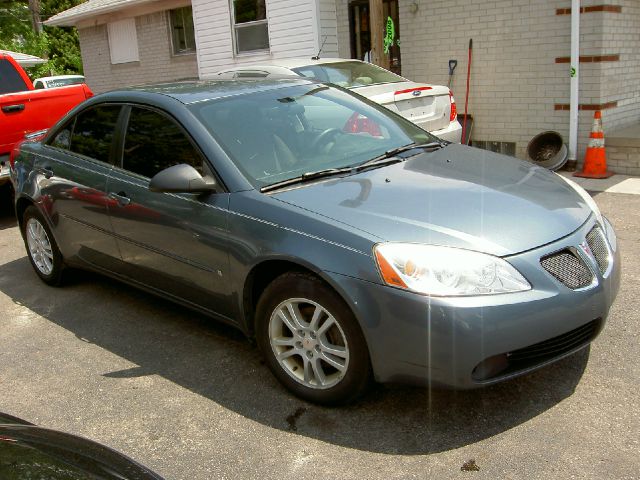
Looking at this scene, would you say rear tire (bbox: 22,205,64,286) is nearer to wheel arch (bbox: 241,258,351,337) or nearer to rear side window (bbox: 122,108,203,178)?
rear side window (bbox: 122,108,203,178)

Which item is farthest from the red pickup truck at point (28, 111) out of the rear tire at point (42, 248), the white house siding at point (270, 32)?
the white house siding at point (270, 32)

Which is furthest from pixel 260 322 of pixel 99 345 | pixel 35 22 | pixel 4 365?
pixel 35 22

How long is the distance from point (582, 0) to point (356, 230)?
23.5 ft

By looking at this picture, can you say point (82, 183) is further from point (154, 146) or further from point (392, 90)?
point (392, 90)

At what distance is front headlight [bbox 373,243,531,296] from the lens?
9.48 ft

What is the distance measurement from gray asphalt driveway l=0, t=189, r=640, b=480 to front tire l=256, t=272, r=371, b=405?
14 cm

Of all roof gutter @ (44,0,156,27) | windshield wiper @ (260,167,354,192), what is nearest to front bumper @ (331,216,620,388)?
windshield wiper @ (260,167,354,192)

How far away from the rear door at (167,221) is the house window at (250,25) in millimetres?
9996

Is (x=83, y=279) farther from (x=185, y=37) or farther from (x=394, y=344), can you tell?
(x=185, y=37)

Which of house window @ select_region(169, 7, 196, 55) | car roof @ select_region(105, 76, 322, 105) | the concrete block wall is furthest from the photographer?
house window @ select_region(169, 7, 196, 55)

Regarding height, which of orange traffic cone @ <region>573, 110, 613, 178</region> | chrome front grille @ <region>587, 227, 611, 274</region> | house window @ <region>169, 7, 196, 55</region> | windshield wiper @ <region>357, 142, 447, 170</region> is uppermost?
house window @ <region>169, 7, 196, 55</region>

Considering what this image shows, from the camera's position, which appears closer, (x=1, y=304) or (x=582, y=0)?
(x=1, y=304)

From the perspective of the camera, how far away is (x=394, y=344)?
2963 millimetres

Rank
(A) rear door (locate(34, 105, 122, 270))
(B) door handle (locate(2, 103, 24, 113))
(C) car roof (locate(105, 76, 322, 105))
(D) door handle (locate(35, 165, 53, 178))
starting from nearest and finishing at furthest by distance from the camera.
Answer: (C) car roof (locate(105, 76, 322, 105)), (A) rear door (locate(34, 105, 122, 270)), (D) door handle (locate(35, 165, 53, 178)), (B) door handle (locate(2, 103, 24, 113))
